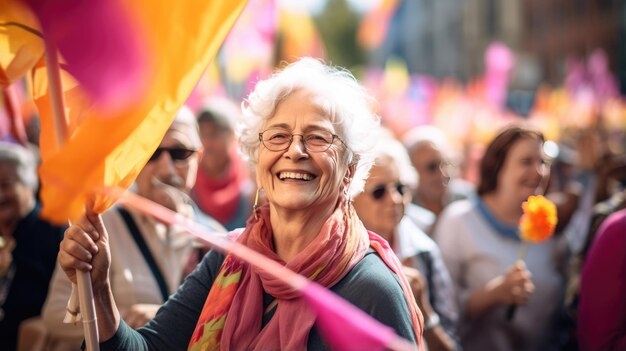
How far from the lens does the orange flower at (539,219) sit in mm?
3738

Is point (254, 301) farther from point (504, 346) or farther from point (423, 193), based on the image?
point (423, 193)

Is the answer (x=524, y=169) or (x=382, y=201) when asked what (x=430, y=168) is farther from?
(x=382, y=201)

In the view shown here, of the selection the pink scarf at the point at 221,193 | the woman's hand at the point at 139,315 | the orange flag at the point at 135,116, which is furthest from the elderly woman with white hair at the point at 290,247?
the pink scarf at the point at 221,193

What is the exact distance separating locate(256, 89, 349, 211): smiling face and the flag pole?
64 centimetres

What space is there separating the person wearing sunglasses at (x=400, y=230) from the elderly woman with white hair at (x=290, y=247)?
119 centimetres

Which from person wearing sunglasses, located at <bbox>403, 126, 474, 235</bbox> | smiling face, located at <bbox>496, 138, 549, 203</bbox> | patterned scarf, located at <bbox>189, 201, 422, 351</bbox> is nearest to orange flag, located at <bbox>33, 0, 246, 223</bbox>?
patterned scarf, located at <bbox>189, 201, 422, 351</bbox>

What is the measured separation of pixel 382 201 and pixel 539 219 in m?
0.76

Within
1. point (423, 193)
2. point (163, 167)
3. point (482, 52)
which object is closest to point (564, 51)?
point (482, 52)

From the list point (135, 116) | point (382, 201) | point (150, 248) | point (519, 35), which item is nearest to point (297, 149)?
point (135, 116)

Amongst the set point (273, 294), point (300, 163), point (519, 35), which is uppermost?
point (300, 163)

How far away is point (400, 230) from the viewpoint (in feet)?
13.1

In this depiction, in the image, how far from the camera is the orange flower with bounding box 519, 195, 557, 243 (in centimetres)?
374

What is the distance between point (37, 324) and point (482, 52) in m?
46.8

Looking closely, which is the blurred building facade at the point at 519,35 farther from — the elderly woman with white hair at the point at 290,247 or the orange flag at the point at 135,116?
the orange flag at the point at 135,116
